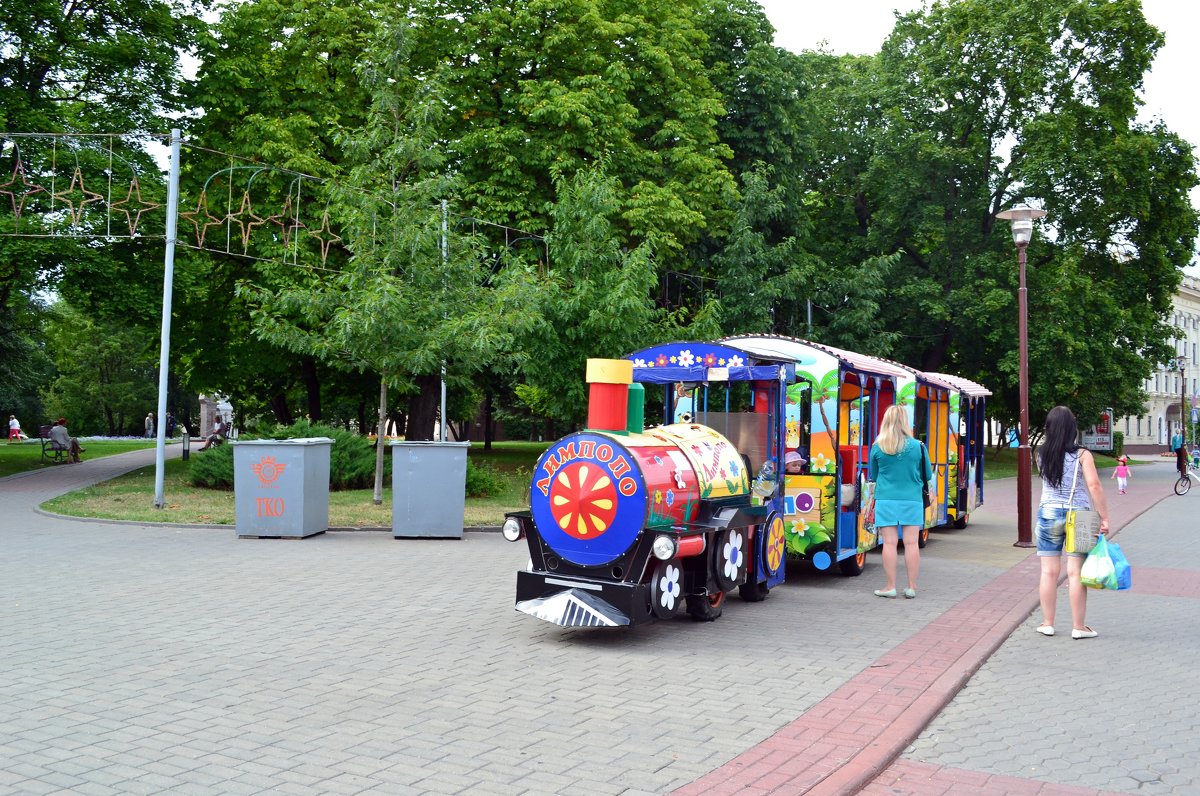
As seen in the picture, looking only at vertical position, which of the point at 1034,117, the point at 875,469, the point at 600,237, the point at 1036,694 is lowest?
the point at 1036,694

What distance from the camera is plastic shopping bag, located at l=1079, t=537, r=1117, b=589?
7703mm

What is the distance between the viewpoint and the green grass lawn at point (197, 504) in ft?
51.4

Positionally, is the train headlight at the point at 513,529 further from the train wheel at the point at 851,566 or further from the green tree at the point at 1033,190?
the green tree at the point at 1033,190

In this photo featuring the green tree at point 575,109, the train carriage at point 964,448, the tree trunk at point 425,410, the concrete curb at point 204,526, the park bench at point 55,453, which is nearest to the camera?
the concrete curb at point 204,526

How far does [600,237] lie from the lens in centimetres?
2158

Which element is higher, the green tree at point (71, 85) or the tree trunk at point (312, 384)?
the green tree at point (71, 85)

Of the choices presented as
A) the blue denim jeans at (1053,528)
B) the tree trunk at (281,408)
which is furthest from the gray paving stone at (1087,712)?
the tree trunk at (281,408)

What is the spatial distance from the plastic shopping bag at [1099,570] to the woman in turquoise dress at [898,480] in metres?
1.91

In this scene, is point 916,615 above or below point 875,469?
below

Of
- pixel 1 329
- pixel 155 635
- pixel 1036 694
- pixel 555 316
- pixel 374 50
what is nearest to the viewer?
pixel 1036 694

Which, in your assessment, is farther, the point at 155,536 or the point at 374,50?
the point at 374,50

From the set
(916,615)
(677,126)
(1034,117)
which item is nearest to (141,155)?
(677,126)

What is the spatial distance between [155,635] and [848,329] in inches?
1020

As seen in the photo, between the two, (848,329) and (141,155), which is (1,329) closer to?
(141,155)
